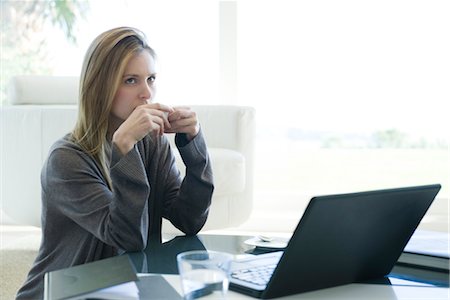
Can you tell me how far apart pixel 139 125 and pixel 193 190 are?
260mm

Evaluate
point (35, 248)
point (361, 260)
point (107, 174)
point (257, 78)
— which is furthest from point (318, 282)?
point (257, 78)

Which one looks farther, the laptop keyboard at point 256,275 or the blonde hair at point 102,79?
the blonde hair at point 102,79

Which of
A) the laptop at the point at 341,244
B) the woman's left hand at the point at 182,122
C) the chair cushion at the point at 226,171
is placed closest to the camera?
the laptop at the point at 341,244

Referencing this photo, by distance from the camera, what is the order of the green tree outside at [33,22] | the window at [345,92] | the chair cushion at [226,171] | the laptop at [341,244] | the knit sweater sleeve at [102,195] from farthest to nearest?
the green tree outside at [33,22], the window at [345,92], the chair cushion at [226,171], the knit sweater sleeve at [102,195], the laptop at [341,244]

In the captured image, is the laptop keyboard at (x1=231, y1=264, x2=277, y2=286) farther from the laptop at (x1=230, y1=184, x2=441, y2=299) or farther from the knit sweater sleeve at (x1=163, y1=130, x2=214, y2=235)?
the knit sweater sleeve at (x1=163, y1=130, x2=214, y2=235)

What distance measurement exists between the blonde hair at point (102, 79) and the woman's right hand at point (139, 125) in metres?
0.18

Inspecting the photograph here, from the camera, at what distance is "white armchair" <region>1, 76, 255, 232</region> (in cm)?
312

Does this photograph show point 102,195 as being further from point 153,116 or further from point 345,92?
point 345,92

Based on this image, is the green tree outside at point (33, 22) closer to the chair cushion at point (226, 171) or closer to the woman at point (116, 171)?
the chair cushion at point (226, 171)

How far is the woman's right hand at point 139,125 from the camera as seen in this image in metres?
1.36

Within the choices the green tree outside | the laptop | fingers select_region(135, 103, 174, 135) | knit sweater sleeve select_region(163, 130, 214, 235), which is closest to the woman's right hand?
fingers select_region(135, 103, 174, 135)

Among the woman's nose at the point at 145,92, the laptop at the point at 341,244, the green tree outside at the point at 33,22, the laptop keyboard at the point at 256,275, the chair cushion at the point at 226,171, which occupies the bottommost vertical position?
the chair cushion at the point at 226,171

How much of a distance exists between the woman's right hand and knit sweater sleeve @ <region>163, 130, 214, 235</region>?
136 mm

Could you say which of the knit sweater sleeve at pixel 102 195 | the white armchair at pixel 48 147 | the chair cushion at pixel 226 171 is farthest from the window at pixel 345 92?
the knit sweater sleeve at pixel 102 195
